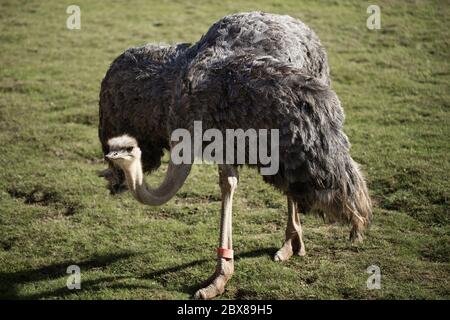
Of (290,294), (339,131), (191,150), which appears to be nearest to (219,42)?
(191,150)

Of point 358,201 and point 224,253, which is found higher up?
point 358,201

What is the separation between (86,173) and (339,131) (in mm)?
4258

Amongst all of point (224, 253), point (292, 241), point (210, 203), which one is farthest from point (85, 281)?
point (292, 241)

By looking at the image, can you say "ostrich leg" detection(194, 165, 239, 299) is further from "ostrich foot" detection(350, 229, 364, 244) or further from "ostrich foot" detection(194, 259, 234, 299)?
"ostrich foot" detection(350, 229, 364, 244)

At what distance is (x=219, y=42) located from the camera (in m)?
5.16

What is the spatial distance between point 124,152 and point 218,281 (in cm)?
153

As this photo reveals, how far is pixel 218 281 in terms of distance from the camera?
206 inches

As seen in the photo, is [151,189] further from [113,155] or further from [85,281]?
[85,281]

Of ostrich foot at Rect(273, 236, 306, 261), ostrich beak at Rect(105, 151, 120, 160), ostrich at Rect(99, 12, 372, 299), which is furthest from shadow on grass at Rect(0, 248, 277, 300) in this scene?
ostrich beak at Rect(105, 151, 120, 160)

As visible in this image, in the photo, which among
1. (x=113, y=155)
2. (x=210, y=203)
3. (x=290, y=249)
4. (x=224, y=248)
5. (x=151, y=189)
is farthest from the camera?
(x=210, y=203)

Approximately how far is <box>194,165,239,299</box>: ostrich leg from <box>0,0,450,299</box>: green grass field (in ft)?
0.52

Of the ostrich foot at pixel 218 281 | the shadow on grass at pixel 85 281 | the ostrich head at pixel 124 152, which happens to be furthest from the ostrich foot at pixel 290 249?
the ostrich head at pixel 124 152

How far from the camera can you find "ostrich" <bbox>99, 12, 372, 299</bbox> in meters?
4.40
